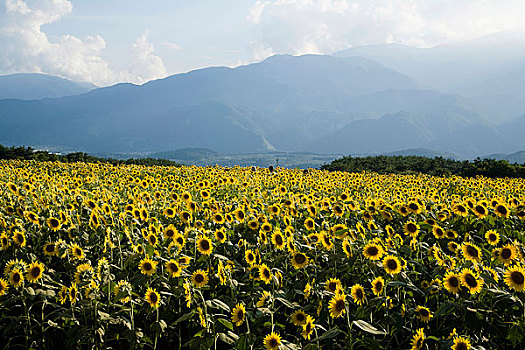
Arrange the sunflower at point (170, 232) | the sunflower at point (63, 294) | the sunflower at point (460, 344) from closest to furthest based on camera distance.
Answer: the sunflower at point (460, 344), the sunflower at point (63, 294), the sunflower at point (170, 232)

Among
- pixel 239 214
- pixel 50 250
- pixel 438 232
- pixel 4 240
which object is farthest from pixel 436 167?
pixel 4 240

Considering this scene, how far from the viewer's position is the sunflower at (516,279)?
9.18ft

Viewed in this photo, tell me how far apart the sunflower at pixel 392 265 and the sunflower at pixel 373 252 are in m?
0.12

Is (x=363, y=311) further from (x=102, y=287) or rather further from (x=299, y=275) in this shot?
(x=102, y=287)

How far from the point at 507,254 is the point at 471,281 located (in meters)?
0.83

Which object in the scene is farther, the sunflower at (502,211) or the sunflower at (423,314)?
the sunflower at (502,211)

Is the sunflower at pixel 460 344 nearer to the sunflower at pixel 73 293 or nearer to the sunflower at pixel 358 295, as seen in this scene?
the sunflower at pixel 358 295

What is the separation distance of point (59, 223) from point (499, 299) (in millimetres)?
3956

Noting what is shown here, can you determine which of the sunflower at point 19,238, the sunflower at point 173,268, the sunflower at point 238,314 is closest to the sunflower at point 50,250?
the sunflower at point 19,238

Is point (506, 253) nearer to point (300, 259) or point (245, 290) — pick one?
point (300, 259)

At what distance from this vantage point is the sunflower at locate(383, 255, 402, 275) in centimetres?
305

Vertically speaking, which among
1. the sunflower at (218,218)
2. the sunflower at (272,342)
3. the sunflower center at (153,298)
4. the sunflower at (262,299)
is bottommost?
the sunflower at (272,342)

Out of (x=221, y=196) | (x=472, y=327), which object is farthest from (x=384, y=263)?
(x=221, y=196)

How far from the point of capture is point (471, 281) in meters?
2.81
